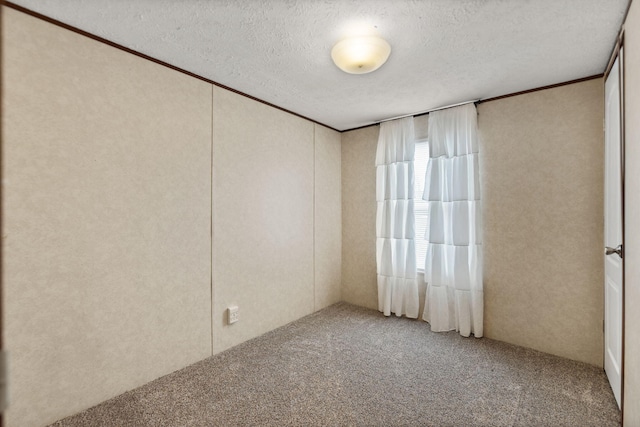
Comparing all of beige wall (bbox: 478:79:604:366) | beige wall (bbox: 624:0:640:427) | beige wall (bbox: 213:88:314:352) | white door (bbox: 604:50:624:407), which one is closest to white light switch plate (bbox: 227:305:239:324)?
beige wall (bbox: 213:88:314:352)

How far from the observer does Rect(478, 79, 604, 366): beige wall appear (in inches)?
99.3

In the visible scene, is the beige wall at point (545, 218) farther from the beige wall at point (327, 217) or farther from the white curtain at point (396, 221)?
the beige wall at point (327, 217)

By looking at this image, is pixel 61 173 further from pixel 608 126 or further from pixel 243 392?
pixel 608 126

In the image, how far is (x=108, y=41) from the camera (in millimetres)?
2076

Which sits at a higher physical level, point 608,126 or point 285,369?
point 608,126

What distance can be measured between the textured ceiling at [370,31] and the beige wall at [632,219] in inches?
10.4

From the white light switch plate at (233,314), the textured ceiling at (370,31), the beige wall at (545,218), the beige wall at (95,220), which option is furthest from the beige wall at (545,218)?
the beige wall at (95,220)

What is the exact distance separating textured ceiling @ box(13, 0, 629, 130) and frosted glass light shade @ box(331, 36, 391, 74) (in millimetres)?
52

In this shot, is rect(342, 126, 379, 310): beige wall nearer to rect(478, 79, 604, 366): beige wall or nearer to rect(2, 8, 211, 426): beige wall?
rect(478, 79, 604, 366): beige wall

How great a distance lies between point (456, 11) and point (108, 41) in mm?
2199

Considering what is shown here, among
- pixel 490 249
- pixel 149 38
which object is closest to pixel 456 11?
pixel 149 38

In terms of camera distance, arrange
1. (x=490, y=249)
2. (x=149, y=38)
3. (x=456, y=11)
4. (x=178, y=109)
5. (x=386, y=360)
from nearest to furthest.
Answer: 1. (x=456, y=11)
2. (x=149, y=38)
3. (x=178, y=109)
4. (x=386, y=360)
5. (x=490, y=249)

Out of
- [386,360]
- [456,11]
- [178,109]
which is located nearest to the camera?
[456,11]

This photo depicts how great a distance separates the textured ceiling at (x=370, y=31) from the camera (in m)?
1.76
